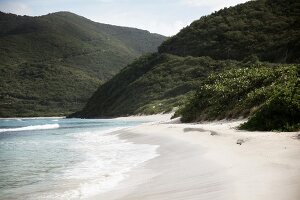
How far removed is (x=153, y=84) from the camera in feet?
273

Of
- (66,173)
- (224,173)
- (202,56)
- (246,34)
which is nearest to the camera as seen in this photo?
(224,173)

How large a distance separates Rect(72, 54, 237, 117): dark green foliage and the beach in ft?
162

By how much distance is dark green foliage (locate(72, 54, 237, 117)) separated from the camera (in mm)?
74625

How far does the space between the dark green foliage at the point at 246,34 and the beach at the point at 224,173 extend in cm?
6289

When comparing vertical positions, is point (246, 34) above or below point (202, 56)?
above

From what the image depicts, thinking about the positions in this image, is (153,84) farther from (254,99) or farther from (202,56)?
(254,99)

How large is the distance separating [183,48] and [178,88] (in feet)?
81.0

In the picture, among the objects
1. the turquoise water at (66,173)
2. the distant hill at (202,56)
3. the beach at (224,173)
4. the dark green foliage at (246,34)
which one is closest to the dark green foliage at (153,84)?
the distant hill at (202,56)

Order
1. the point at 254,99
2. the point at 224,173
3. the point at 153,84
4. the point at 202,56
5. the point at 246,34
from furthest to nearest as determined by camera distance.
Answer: the point at 246,34 < the point at 202,56 < the point at 153,84 < the point at 254,99 < the point at 224,173

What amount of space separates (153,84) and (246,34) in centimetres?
2500

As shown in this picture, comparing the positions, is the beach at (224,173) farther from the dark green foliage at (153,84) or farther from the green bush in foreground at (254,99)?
the dark green foliage at (153,84)

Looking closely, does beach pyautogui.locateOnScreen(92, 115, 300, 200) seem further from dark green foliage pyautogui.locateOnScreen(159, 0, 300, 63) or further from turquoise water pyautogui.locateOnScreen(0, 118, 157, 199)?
dark green foliage pyautogui.locateOnScreen(159, 0, 300, 63)

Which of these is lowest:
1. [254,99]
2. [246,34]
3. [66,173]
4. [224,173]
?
[66,173]

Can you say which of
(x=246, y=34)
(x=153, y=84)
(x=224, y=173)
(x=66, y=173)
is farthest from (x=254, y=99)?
(x=246, y=34)
